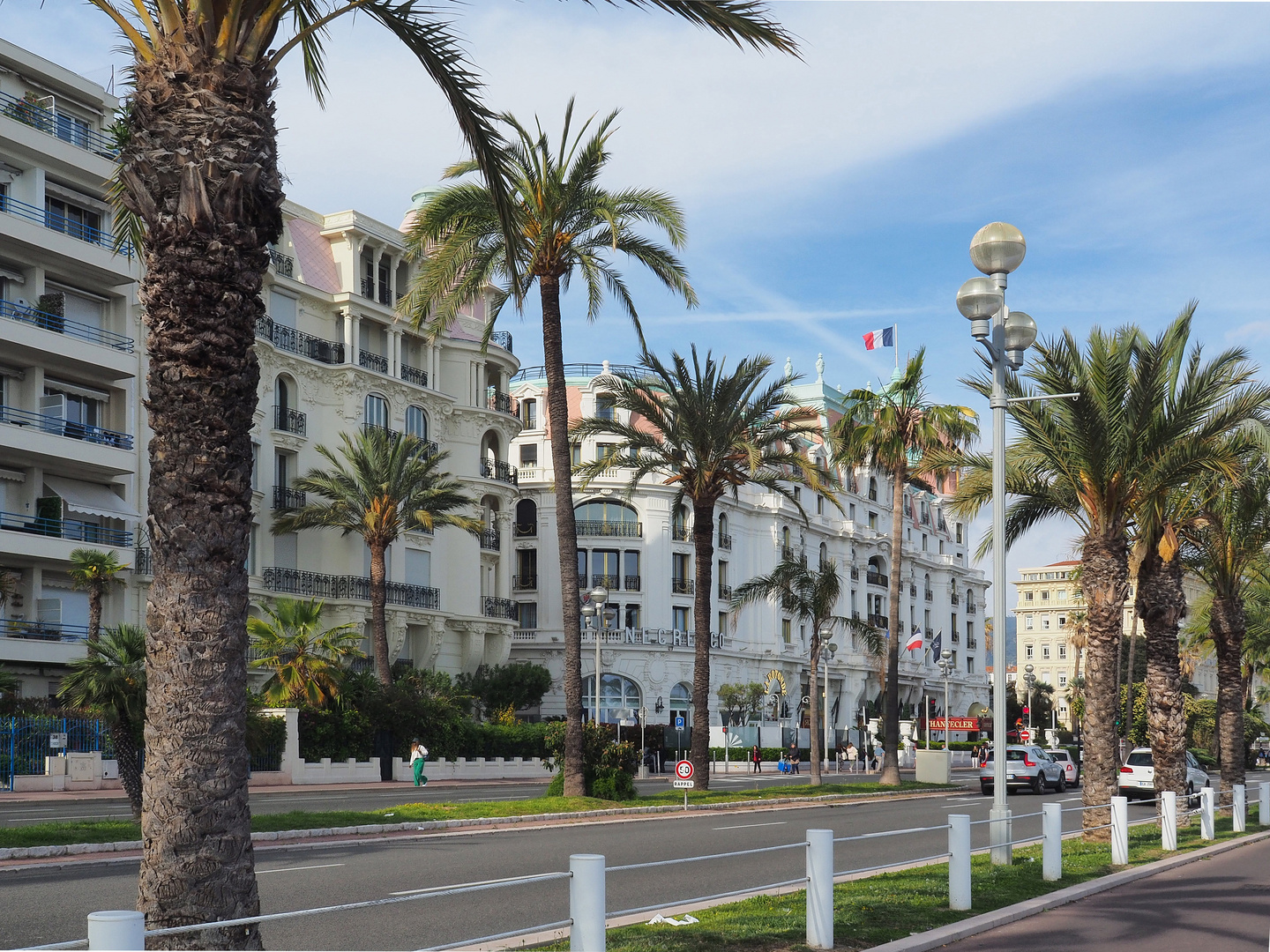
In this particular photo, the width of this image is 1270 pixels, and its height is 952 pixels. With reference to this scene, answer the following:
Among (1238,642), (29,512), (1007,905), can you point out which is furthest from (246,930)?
(29,512)

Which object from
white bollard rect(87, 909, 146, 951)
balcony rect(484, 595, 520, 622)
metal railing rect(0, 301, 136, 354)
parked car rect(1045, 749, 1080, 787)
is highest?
metal railing rect(0, 301, 136, 354)

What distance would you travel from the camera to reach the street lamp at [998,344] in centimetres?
1496

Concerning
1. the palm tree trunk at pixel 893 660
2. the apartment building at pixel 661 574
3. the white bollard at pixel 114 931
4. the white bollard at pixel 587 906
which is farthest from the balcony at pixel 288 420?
the white bollard at pixel 114 931

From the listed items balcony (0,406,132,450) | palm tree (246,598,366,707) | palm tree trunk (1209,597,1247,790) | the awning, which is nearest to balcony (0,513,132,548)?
the awning

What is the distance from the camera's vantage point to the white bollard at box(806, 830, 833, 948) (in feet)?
31.0

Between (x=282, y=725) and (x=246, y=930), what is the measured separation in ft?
111

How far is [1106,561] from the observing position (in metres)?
20.2

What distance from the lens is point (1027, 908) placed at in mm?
11625

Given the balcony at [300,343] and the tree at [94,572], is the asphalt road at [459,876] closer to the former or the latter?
the tree at [94,572]

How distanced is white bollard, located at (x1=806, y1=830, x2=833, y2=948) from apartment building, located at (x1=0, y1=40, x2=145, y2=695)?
108 feet

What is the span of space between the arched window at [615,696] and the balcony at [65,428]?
31576 mm

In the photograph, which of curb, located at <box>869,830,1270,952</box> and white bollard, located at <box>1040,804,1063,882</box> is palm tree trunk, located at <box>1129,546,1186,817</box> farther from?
white bollard, located at <box>1040,804,1063,882</box>

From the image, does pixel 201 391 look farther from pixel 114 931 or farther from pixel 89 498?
pixel 89 498

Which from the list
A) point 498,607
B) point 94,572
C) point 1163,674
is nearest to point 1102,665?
point 1163,674
